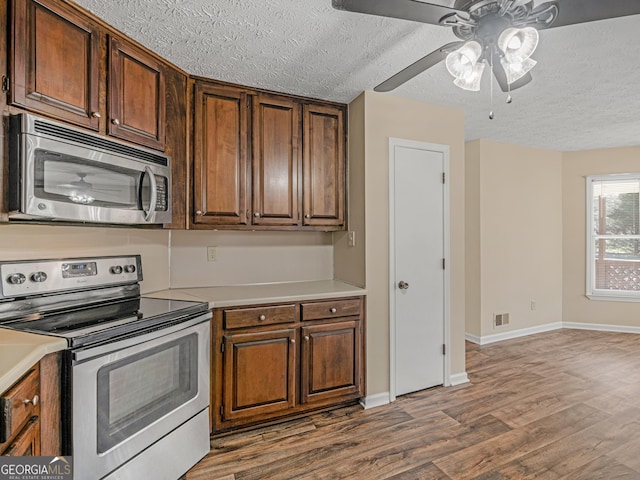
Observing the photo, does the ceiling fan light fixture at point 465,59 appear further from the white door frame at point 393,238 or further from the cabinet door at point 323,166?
the cabinet door at point 323,166

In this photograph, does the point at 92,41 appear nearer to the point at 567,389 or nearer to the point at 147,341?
the point at 147,341

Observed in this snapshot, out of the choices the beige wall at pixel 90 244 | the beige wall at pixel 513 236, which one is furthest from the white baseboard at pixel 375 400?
the beige wall at pixel 513 236

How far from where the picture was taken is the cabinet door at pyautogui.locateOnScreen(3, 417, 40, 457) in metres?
1.05

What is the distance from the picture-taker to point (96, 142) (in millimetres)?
1769

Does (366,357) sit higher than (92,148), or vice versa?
(92,148)

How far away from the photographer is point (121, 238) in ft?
7.48

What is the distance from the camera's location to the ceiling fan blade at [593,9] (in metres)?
1.14

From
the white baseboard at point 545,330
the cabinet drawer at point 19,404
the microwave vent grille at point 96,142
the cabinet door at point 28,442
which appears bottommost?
the white baseboard at point 545,330

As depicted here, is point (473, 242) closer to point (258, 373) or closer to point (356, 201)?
point (356, 201)

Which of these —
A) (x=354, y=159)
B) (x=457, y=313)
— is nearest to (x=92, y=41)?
(x=354, y=159)

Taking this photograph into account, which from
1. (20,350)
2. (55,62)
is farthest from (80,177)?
(20,350)

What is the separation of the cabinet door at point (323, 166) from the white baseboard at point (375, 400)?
1.36m

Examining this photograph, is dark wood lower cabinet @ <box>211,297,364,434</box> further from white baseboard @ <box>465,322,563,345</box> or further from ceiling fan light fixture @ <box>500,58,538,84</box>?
white baseboard @ <box>465,322,563,345</box>

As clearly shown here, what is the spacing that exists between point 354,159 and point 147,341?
196cm
